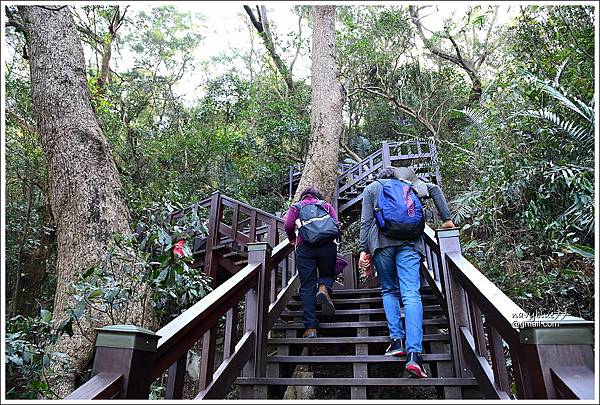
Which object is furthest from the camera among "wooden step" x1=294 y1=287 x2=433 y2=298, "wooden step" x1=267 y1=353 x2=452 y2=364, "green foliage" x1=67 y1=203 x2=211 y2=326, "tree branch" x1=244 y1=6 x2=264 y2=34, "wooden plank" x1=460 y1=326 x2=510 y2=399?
"tree branch" x1=244 y1=6 x2=264 y2=34

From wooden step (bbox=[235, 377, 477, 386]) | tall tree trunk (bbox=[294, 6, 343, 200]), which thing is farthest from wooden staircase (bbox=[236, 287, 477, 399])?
tall tree trunk (bbox=[294, 6, 343, 200])

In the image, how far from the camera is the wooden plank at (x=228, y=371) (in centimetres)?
236

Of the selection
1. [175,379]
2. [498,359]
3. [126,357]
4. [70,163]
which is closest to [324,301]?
[498,359]

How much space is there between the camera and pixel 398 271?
3.04m

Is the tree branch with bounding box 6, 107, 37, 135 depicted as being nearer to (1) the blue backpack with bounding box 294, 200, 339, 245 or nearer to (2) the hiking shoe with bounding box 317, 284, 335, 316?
(1) the blue backpack with bounding box 294, 200, 339, 245

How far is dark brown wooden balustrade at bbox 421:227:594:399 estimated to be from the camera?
4.33 feet

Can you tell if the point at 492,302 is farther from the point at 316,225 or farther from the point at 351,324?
the point at 351,324

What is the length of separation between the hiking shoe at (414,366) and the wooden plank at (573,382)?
1463mm

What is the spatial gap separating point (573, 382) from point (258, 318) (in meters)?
2.24

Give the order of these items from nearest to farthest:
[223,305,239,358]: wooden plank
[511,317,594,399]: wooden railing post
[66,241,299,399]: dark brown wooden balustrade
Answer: [511,317,594,399]: wooden railing post → [66,241,299,399]: dark brown wooden balustrade → [223,305,239,358]: wooden plank

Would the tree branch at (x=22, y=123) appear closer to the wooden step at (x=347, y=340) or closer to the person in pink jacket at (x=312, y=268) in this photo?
the person in pink jacket at (x=312, y=268)

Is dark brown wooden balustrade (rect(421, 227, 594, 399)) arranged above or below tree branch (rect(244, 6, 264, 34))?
below

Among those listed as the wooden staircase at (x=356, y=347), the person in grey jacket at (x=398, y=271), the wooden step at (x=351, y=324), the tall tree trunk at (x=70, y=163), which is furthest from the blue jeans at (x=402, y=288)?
the tall tree trunk at (x=70, y=163)

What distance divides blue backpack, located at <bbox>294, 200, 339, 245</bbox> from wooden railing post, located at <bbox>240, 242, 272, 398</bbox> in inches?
20.3
